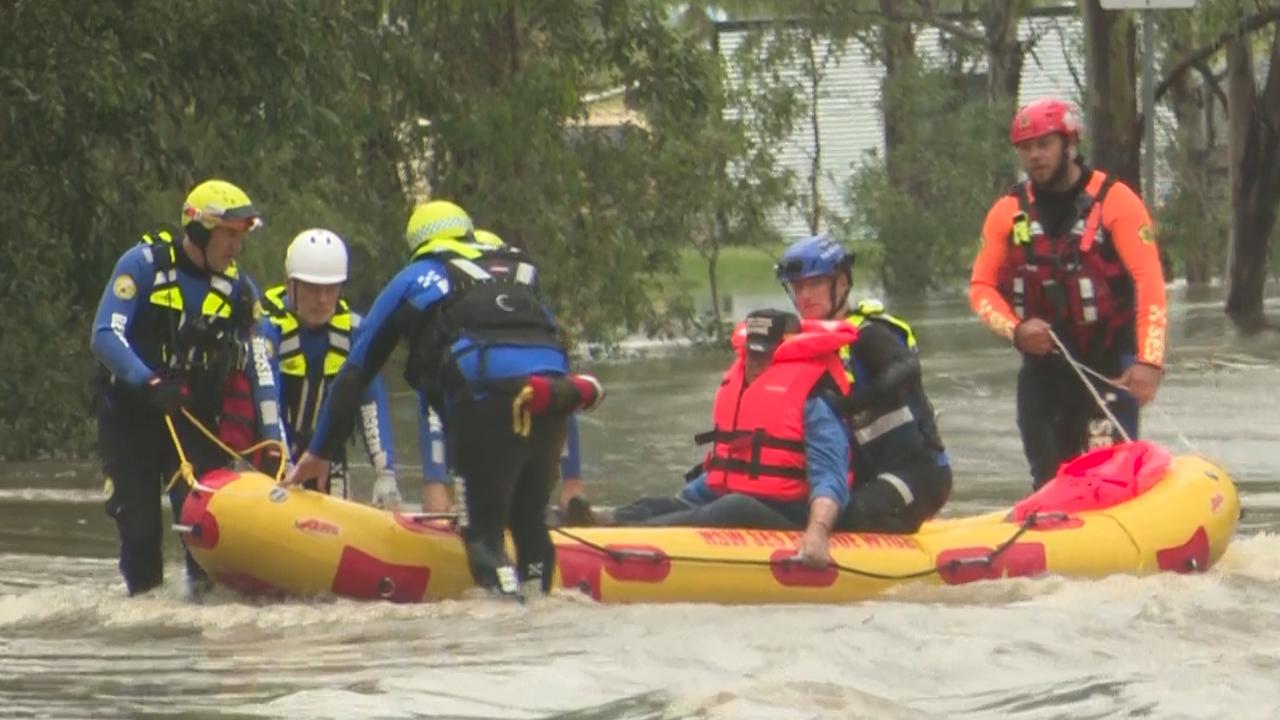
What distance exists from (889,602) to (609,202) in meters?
16.0

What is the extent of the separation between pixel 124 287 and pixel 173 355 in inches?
14.5

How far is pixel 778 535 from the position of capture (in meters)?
10.6

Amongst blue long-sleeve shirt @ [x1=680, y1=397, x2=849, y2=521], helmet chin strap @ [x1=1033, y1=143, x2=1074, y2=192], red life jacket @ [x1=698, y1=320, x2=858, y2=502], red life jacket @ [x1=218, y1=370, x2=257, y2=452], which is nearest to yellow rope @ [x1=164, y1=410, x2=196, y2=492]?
red life jacket @ [x1=218, y1=370, x2=257, y2=452]

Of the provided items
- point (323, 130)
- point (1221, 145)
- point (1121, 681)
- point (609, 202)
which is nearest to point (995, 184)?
point (1221, 145)

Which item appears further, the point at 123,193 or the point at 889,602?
the point at 123,193

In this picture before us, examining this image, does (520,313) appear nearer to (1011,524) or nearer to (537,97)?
(1011,524)

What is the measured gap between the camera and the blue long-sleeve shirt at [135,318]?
10477 mm

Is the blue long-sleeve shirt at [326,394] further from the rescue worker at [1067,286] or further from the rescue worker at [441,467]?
the rescue worker at [1067,286]

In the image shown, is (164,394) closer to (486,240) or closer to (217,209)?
(217,209)

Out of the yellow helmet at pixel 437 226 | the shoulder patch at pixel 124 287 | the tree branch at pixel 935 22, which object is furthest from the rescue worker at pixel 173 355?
the tree branch at pixel 935 22

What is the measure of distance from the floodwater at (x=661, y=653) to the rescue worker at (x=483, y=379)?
322mm

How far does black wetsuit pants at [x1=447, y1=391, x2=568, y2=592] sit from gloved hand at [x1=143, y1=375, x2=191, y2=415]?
1210 millimetres

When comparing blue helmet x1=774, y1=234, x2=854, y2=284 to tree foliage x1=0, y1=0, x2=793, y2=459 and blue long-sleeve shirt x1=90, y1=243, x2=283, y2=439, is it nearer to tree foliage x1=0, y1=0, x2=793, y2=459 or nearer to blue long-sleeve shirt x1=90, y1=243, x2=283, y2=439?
blue long-sleeve shirt x1=90, y1=243, x2=283, y2=439

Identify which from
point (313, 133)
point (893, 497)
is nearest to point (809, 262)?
point (893, 497)
